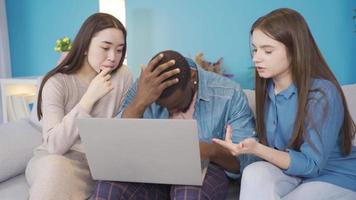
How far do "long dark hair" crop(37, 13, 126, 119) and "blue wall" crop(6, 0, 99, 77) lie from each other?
1587 mm

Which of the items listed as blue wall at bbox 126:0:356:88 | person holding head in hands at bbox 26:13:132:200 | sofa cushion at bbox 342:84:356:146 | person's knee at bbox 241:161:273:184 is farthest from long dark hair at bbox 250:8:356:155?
blue wall at bbox 126:0:356:88

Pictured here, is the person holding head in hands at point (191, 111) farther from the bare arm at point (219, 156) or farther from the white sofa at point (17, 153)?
the white sofa at point (17, 153)

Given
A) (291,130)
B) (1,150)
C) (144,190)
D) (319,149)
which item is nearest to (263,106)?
(291,130)

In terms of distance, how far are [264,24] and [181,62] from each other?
0.24 meters

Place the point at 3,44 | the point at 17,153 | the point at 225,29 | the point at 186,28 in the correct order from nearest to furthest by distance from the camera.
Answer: the point at 17,153 < the point at 225,29 < the point at 186,28 < the point at 3,44

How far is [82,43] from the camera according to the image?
1229 millimetres

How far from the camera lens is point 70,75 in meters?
1.27

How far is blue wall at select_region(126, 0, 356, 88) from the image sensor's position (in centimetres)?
211

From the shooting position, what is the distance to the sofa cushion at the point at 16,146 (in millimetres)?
1250

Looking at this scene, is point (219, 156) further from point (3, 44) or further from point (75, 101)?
point (3, 44)

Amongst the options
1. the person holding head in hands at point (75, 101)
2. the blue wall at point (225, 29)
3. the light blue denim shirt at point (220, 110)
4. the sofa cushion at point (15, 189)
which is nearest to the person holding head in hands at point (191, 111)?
the light blue denim shirt at point (220, 110)

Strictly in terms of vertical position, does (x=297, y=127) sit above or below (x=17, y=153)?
above

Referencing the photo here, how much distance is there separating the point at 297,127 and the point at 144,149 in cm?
38

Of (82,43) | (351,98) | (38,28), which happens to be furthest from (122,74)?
(38,28)
